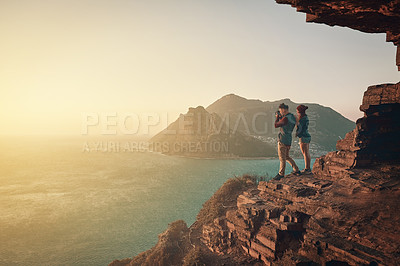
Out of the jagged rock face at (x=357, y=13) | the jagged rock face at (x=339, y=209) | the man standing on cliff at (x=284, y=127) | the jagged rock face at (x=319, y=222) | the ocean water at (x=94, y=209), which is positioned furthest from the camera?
the ocean water at (x=94, y=209)

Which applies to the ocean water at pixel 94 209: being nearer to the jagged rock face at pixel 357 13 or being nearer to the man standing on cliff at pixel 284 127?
the man standing on cliff at pixel 284 127

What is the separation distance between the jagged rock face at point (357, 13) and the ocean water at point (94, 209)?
26955mm

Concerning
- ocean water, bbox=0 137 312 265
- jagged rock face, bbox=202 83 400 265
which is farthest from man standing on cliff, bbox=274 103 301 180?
ocean water, bbox=0 137 312 265

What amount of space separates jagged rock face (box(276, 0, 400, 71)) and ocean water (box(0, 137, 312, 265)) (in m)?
27.0

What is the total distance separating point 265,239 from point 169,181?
176 ft

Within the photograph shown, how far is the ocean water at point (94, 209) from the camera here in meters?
25.5

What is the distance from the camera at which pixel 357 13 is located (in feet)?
15.8

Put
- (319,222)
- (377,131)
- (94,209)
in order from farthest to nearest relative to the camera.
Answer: (94,209) → (377,131) → (319,222)

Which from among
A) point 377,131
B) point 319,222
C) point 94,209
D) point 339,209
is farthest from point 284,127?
point 94,209

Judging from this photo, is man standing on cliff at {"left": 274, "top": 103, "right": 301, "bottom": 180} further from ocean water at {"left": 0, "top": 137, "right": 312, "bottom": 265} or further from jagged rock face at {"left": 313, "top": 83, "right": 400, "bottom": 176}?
ocean water at {"left": 0, "top": 137, "right": 312, "bottom": 265}

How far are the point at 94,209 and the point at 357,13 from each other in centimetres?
4693

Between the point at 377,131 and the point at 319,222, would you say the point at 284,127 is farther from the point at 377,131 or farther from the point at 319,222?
the point at 319,222

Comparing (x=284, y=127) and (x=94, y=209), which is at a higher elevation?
(x=284, y=127)

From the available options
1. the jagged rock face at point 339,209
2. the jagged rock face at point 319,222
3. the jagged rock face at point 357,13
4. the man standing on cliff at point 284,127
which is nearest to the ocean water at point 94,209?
the jagged rock face at point 319,222
